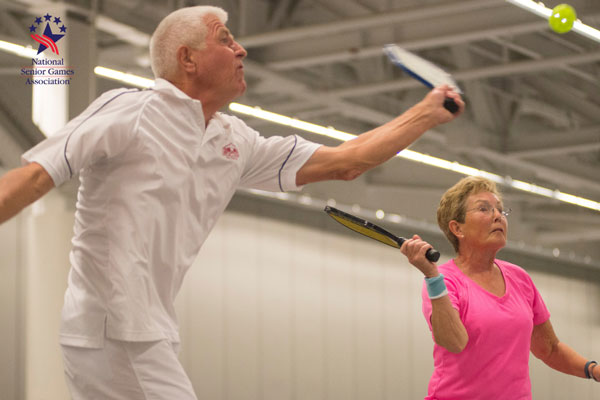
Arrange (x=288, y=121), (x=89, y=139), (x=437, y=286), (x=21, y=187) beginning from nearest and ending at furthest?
(x=21, y=187) < (x=89, y=139) < (x=437, y=286) < (x=288, y=121)

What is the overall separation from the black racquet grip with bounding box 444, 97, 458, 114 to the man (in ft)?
2.05

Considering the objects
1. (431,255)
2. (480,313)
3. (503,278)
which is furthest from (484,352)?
(431,255)

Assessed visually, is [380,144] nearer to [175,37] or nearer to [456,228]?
[175,37]

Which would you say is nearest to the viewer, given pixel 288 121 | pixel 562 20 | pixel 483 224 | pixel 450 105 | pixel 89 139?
pixel 89 139

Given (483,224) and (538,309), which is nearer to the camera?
(483,224)

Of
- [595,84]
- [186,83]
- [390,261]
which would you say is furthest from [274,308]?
[186,83]

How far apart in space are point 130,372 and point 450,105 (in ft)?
3.96

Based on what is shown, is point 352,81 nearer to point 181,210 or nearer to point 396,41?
point 396,41

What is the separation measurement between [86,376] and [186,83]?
86cm

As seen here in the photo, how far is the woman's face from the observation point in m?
3.76

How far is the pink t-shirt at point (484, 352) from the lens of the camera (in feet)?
11.5

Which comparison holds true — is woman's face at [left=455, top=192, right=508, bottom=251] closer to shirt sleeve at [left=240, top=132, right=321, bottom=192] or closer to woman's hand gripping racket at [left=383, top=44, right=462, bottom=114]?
woman's hand gripping racket at [left=383, top=44, right=462, bottom=114]

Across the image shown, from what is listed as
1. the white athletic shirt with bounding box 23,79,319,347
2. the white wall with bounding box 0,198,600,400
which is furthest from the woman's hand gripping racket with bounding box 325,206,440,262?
the white wall with bounding box 0,198,600,400

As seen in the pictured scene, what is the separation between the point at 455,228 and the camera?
3.84 m
